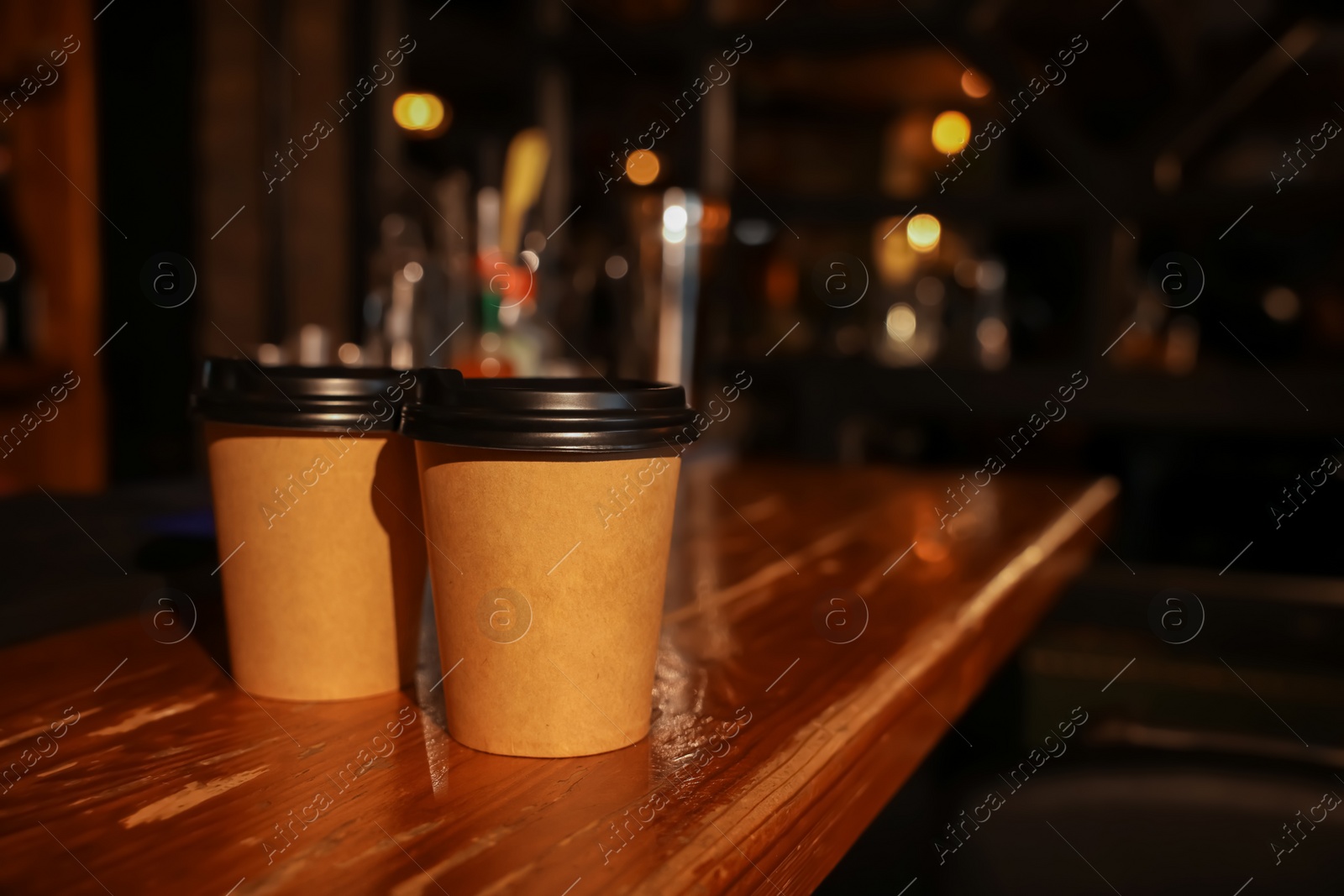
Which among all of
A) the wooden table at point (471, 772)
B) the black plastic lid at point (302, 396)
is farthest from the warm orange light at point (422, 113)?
the black plastic lid at point (302, 396)

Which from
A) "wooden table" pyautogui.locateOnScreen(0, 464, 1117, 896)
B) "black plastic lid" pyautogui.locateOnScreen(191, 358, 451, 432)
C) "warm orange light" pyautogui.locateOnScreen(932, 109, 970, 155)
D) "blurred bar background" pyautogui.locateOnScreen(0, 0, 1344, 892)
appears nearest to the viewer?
"wooden table" pyautogui.locateOnScreen(0, 464, 1117, 896)

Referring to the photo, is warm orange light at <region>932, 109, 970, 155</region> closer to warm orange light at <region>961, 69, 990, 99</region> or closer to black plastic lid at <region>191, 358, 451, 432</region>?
warm orange light at <region>961, 69, 990, 99</region>

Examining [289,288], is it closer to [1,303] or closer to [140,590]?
[1,303]

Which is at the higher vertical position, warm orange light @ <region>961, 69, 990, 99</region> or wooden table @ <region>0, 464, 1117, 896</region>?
warm orange light @ <region>961, 69, 990, 99</region>

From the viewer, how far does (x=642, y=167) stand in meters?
3.43

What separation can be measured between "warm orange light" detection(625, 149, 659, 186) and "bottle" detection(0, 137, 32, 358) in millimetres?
1884

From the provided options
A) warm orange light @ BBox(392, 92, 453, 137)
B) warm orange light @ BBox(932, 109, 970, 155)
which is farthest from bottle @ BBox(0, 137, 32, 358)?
warm orange light @ BBox(932, 109, 970, 155)

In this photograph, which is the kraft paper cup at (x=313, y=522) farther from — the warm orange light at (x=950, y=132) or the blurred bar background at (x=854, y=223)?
the warm orange light at (x=950, y=132)

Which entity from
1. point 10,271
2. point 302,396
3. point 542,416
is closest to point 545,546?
point 542,416

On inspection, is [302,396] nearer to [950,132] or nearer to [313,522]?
[313,522]

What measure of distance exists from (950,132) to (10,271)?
2965 millimetres

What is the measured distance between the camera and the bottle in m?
3.29

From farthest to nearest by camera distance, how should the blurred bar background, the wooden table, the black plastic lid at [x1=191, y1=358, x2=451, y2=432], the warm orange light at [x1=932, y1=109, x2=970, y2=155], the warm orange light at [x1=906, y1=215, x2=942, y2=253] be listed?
1. the warm orange light at [x1=932, y1=109, x2=970, y2=155]
2. the warm orange light at [x1=906, y1=215, x2=942, y2=253]
3. the blurred bar background
4. the black plastic lid at [x1=191, y1=358, x2=451, y2=432]
5. the wooden table

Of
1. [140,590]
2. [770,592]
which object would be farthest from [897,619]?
[140,590]
